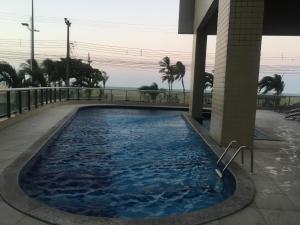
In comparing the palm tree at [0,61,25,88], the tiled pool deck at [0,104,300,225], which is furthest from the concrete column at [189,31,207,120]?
the palm tree at [0,61,25,88]

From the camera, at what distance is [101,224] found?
11.0ft

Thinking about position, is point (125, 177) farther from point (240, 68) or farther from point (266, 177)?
point (240, 68)

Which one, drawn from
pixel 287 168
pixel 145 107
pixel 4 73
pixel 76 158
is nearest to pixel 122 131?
pixel 76 158

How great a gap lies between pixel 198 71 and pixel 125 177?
915cm

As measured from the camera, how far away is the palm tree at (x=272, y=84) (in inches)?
1027

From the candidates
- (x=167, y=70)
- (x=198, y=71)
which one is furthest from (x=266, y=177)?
(x=167, y=70)

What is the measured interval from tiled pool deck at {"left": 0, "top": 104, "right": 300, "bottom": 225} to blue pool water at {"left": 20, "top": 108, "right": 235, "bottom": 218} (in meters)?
0.50

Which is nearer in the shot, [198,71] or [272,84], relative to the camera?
[198,71]

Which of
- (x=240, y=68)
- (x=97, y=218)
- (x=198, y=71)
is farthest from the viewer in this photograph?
(x=198, y=71)

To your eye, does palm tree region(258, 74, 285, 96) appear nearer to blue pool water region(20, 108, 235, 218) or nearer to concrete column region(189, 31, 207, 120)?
concrete column region(189, 31, 207, 120)

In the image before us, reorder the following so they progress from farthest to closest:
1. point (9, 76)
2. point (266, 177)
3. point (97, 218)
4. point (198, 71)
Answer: point (9, 76), point (198, 71), point (266, 177), point (97, 218)

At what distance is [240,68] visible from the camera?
7254mm

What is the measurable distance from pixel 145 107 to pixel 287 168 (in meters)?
14.7

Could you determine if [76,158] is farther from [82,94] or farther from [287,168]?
[82,94]
